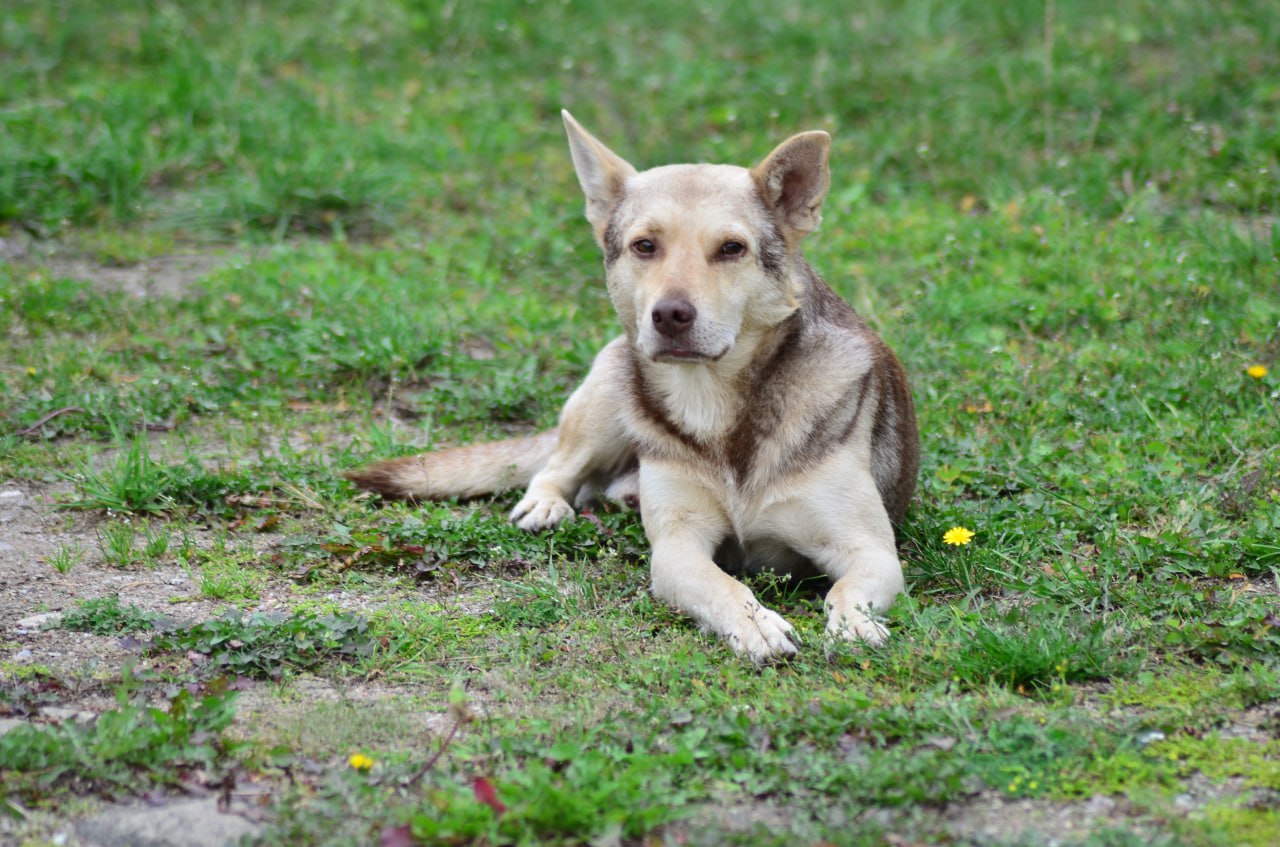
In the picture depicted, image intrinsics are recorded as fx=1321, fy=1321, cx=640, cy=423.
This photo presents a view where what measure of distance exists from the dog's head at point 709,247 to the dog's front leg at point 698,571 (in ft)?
1.91

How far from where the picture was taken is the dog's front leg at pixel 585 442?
574 centimetres

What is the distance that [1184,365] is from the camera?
6.41m

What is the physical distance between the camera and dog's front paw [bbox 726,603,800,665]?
4.22 m

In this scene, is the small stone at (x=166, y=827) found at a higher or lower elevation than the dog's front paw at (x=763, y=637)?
higher

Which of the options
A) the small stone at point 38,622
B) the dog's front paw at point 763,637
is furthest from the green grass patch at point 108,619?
the dog's front paw at point 763,637

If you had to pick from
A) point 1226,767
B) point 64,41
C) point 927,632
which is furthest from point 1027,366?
point 64,41

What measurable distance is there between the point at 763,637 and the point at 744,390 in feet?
3.60

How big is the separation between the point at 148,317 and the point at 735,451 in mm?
3944

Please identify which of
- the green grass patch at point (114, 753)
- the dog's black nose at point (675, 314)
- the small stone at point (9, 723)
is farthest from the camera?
the dog's black nose at point (675, 314)

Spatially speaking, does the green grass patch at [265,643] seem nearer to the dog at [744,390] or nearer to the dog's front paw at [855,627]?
the dog at [744,390]

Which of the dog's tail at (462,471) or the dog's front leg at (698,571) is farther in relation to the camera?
the dog's tail at (462,471)

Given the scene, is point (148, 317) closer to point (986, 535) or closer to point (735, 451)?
point (735, 451)

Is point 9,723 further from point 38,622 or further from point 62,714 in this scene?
point 38,622

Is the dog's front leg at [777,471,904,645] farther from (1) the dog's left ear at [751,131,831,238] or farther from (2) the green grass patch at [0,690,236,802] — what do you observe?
(2) the green grass patch at [0,690,236,802]
